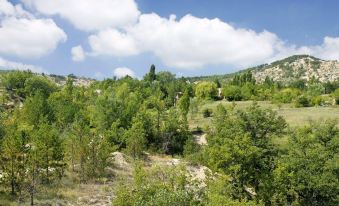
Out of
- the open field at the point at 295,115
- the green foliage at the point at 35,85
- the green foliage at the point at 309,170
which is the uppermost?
the green foliage at the point at 35,85

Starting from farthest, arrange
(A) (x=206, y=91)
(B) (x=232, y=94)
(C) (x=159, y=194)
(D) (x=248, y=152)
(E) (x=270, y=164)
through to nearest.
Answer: (A) (x=206, y=91) → (B) (x=232, y=94) → (E) (x=270, y=164) → (D) (x=248, y=152) → (C) (x=159, y=194)

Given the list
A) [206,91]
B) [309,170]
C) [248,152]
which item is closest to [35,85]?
[206,91]

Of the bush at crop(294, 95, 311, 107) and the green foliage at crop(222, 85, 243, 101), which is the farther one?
the green foliage at crop(222, 85, 243, 101)

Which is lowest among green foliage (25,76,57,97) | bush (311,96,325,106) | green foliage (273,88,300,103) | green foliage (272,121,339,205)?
green foliage (272,121,339,205)

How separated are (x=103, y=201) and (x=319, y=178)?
75.5 ft

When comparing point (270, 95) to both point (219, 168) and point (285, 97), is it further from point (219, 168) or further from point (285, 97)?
point (219, 168)

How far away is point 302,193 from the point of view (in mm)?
45688

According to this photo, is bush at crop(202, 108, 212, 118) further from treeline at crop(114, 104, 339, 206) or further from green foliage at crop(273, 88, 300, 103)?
treeline at crop(114, 104, 339, 206)

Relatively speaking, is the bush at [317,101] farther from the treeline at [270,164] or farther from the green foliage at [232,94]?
the treeline at [270,164]

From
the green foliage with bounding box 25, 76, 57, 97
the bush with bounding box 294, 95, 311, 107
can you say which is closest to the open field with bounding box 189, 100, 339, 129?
the bush with bounding box 294, 95, 311, 107

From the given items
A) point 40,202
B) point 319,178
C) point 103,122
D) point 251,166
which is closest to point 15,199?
point 40,202

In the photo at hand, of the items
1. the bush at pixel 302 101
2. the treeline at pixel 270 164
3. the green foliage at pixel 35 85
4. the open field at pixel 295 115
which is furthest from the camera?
the green foliage at pixel 35 85

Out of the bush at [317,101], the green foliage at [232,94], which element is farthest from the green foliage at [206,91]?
the bush at [317,101]

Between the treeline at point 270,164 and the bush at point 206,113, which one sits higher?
the bush at point 206,113
